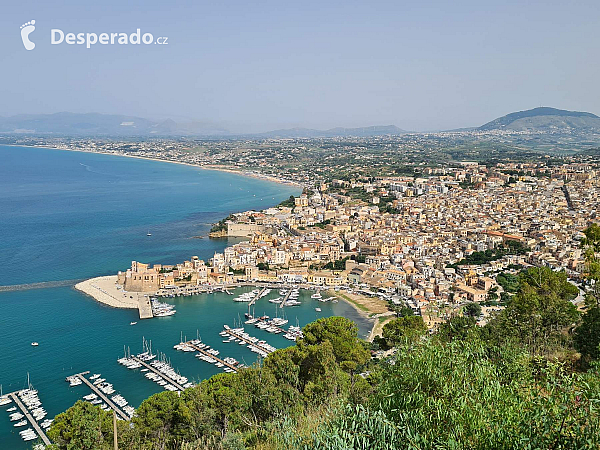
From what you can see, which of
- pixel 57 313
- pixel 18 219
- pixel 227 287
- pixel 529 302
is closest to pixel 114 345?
pixel 57 313

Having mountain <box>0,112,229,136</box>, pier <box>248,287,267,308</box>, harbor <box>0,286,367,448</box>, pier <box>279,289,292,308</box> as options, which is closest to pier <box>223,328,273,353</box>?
harbor <box>0,286,367,448</box>

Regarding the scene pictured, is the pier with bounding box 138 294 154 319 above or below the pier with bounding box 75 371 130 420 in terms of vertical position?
below

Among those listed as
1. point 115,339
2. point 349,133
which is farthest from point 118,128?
point 115,339

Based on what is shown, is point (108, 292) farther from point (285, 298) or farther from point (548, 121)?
point (548, 121)

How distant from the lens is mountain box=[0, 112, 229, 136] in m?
145

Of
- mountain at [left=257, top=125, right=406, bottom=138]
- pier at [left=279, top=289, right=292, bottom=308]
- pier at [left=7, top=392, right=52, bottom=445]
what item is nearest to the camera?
pier at [left=7, top=392, right=52, bottom=445]

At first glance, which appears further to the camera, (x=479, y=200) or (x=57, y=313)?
(x=479, y=200)

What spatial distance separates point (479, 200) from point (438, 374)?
23.9m

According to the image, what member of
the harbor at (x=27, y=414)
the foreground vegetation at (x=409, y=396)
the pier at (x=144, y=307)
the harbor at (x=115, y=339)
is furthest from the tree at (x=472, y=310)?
the harbor at (x=27, y=414)

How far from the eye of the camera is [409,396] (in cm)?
253

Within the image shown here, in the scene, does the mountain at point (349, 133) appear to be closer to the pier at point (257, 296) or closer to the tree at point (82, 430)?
the pier at point (257, 296)

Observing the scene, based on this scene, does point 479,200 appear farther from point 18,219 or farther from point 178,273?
point 18,219

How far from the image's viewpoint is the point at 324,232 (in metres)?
20.2

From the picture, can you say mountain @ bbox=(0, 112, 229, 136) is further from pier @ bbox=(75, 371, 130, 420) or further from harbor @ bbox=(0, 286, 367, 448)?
pier @ bbox=(75, 371, 130, 420)
